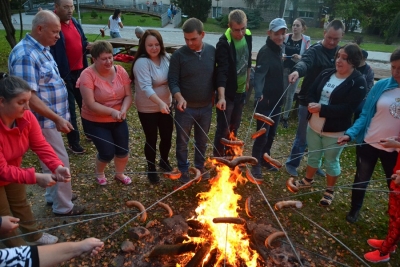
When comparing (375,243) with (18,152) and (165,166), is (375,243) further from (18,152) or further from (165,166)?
(18,152)

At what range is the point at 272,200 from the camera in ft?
14.7

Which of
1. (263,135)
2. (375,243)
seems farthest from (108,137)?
(375,243)

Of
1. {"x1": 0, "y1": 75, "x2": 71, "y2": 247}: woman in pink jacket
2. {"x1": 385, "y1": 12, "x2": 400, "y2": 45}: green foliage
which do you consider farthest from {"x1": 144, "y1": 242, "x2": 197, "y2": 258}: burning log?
{"x1": 385, "y1": 12, "x2": 400, "y2": 45}: green foliage

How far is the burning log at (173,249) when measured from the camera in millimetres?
3197

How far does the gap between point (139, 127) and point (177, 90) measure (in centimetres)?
308

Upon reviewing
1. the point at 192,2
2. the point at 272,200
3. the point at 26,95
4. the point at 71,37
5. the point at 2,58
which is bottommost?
the point at 272,200

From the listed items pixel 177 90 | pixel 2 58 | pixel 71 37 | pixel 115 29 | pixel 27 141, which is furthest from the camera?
pixel 115 29

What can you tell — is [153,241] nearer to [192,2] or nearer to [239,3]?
[192,2]

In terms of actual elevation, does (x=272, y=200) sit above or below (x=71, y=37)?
below

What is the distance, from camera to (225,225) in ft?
11.2

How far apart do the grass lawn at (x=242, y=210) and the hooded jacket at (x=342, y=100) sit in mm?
848

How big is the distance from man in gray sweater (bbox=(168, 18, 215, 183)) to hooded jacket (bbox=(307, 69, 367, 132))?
60.8 inches

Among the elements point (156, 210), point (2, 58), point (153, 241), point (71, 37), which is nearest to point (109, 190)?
point (156, 210)

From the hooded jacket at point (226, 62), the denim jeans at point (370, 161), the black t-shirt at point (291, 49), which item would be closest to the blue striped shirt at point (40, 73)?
the hooded jacket at point (226, 62)
